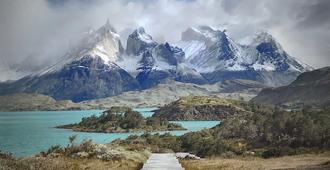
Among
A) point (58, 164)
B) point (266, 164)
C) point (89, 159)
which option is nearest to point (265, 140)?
point (266, 164)

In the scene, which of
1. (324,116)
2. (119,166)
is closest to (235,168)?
(119,166)

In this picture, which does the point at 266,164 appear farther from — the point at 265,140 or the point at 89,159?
the point at 265,140

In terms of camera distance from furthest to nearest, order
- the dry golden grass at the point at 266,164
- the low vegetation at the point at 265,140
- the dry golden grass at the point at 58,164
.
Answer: the low vegetation at the point at 265,140
the dry golden grass at the point at 266,164
the dry golden grass at the point at 58,164

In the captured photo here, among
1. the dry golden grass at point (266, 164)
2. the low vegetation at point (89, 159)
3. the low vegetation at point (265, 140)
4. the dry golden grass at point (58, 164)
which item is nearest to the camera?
the dry golden grass at point (58, 164)

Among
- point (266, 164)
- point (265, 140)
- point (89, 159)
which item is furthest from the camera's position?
point (265, 140)

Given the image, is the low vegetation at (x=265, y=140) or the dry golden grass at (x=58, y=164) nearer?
the dry golden grass at (x=58, y=164)

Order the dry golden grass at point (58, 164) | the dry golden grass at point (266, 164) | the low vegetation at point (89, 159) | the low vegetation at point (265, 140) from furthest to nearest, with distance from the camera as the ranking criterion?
the low vegetation at point (265, 140) → the dry golden grass at point (266, 164) → the low vegetation at point (89, 159) → the dry golden grass at point (58, 164)

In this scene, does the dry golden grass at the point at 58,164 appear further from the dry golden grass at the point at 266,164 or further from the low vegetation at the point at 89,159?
the dry golden grass at the point at 266,164

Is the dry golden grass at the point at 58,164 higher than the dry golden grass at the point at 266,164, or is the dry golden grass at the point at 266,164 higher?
the dry golden grass at the point at 58,164

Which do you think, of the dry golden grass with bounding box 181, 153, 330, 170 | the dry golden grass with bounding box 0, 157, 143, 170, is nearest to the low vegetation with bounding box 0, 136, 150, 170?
the dry golden grass with bounding box 0, 157, 143, 170

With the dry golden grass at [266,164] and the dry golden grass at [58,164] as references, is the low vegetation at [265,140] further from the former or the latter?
the dry golden grass at [58,164]

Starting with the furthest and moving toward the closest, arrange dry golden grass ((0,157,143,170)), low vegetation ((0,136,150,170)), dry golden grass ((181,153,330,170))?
dry golden grass ((181,153,330,170)) → low vegetation ((0,136,150,170)) → dry golden grass ((0,157,143,170))

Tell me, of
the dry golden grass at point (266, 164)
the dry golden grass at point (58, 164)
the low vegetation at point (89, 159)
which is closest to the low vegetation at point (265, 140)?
the dry golden grass at point (266, 164)

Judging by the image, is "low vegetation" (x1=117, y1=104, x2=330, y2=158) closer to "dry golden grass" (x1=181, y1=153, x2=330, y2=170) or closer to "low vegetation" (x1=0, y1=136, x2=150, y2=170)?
"dry golden grass" (x1=181, y1=153, x2=330, y2=170)
